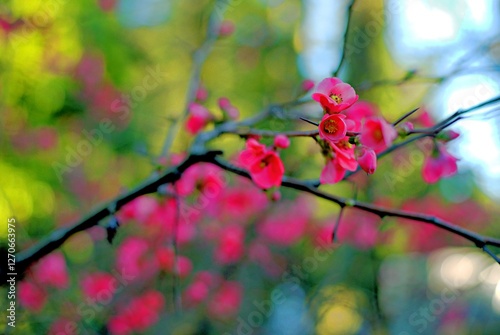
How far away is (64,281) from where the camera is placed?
2133 millimetres

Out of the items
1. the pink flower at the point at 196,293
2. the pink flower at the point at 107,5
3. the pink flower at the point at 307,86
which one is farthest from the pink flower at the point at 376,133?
the pink flower at the point at 107,5

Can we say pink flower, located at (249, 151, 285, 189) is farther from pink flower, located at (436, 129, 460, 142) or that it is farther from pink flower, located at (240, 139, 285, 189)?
pink flower, located at (436, 129, 460, 142)

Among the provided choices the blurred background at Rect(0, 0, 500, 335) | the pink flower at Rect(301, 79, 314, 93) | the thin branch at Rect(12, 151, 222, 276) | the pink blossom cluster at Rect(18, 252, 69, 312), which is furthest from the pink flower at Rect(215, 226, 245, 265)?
the thin branch at Rect(12, 151, 222, 276)

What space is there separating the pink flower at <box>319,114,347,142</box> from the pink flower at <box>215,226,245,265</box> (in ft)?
6.74

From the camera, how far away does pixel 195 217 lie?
266 cm

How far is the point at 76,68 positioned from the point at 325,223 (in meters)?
2.12

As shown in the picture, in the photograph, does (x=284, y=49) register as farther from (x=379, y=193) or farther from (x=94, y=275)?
(x=94, y=275)

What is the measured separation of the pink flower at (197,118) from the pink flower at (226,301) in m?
1.50

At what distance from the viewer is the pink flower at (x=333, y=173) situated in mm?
866

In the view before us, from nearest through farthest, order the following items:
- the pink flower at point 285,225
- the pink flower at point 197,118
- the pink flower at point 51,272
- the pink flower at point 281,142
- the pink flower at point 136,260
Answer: the pink flower at point 281,142 < the pink flower at point 197,118 < the pink flower at point 51,272 < the pink flower at point 136,260 < the pink flower at point 285,225

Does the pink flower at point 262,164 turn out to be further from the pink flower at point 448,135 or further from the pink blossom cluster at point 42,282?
the pink blossom cluster at point 42,282

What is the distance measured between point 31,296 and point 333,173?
4.95ft

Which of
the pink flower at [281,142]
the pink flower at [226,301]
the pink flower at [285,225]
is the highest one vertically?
the pink flower at [285,225]

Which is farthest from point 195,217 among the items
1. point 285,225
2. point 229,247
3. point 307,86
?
point 307,86
